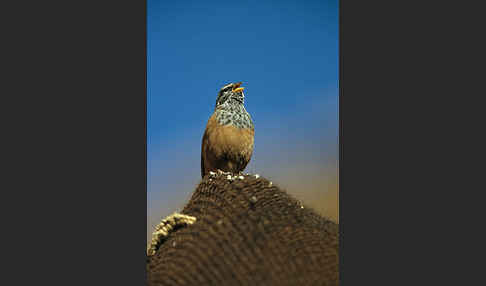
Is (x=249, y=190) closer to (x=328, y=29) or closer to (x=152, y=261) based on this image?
(x=152, y=261)

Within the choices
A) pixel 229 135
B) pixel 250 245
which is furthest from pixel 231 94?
pixel 250 245

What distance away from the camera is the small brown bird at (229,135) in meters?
2.42

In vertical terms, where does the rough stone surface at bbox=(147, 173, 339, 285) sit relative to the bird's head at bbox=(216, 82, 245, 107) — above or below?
below

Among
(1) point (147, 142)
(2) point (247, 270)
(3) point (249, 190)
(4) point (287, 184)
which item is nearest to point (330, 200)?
(4) point (287, 184)

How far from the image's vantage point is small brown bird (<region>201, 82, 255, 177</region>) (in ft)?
7.93

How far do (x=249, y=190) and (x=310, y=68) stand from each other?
0.60 metres

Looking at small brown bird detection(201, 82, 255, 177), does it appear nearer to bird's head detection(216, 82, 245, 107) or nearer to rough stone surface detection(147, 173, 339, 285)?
bird's head detection(216, 82, 245, 107)

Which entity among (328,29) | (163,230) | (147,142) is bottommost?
(163,230)

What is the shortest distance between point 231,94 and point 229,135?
249 millimetres

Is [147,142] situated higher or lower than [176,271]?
higher

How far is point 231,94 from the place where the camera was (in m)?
2.44

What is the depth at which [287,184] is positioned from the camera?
1.83 meters

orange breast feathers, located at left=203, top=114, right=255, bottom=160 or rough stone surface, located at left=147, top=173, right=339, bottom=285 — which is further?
orange breast feathers, located at left=203, top=114, right=255, bottom=160

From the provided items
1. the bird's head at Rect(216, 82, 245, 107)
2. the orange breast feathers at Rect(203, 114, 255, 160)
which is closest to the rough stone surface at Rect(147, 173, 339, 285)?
the orange breast feathers at Rect(203, 114, 255, 160)
